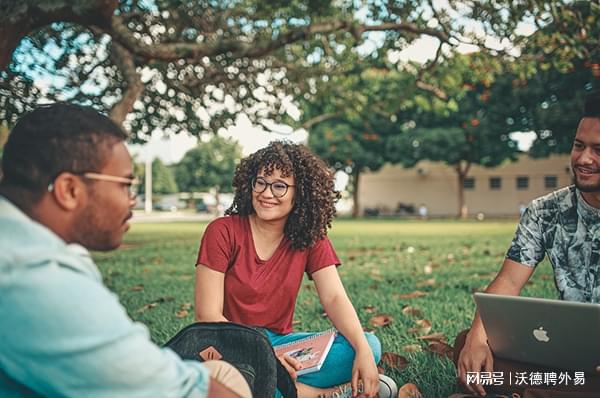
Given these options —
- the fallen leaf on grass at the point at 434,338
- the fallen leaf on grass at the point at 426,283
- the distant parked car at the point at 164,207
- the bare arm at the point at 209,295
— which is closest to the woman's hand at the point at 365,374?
the bare arm at the point at 209,295

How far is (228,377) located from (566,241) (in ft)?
7.07

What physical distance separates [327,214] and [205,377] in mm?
1873

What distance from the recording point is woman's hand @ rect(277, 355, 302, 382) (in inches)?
111

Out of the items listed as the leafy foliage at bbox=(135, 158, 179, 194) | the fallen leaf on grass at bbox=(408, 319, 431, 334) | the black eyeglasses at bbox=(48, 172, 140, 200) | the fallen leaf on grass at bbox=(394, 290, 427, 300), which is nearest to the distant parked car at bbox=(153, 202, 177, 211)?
the leafy foliage at bbox=(135, 158, 179, 194)

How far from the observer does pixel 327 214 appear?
3424 mm

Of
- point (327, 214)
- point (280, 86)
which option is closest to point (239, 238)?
point (327, 214)

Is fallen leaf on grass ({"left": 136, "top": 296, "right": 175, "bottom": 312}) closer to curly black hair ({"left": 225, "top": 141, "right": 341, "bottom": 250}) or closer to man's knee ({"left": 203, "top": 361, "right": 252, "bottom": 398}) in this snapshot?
curly black hair ({"left": 225, "top": 141, "right": 341, "bottom": 250})

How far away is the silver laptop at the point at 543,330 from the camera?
8.32 feet

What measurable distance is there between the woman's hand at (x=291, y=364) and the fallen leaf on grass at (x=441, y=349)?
1.47 meters

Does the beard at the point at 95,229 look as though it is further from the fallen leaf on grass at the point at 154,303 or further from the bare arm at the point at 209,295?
the fallen leaf on grass at the point at 154,303

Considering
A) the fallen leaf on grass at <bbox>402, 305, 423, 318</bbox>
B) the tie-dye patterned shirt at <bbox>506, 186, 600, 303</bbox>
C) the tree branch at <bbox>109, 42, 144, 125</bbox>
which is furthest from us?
the tree branch at <bbox>109, 42, 144, 125</bbox>

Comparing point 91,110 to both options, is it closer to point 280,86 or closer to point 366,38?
point 366,38

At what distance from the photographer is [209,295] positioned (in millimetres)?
3066

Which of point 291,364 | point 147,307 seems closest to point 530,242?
point 291,364
